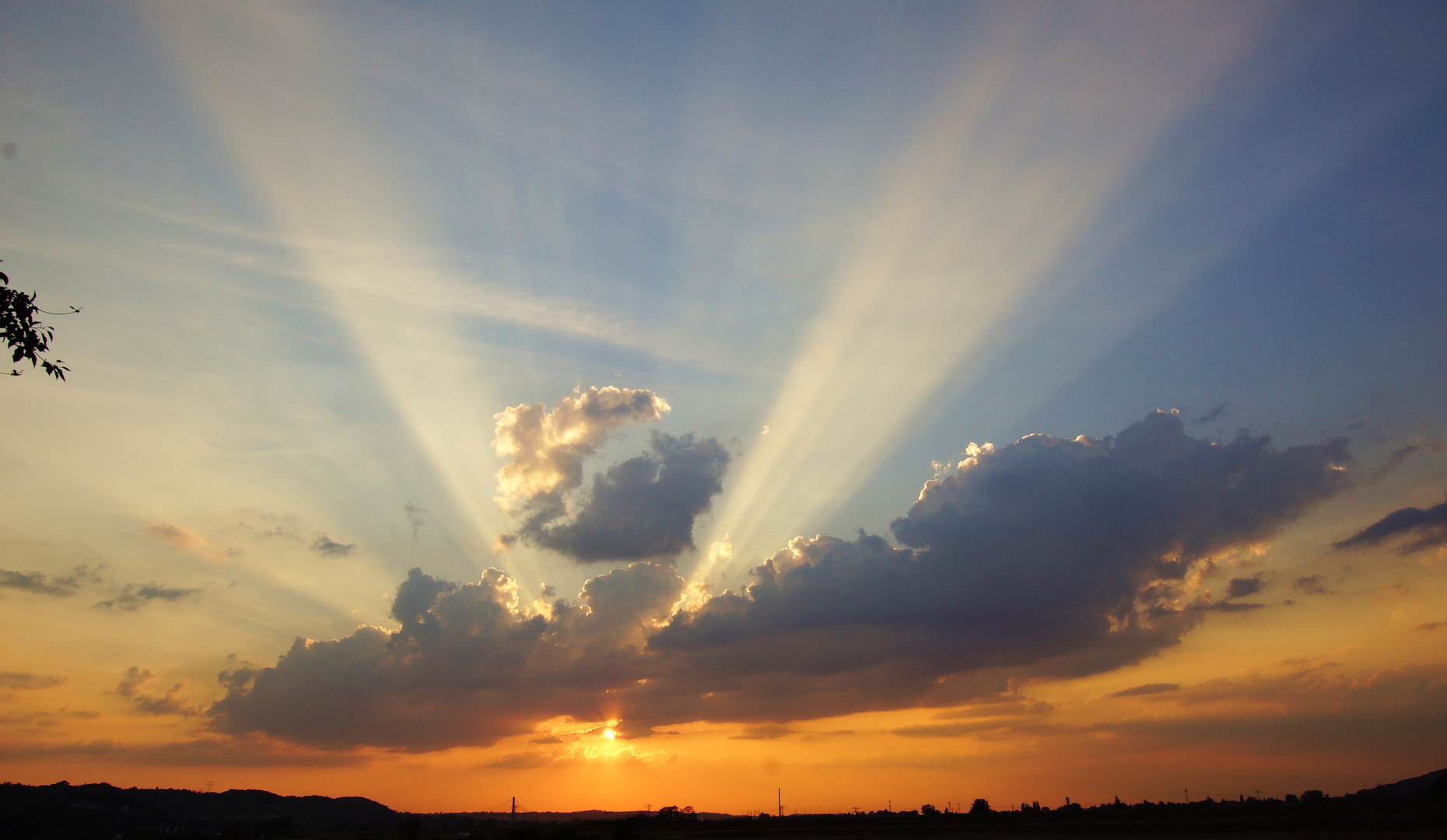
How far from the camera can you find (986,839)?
435 ft

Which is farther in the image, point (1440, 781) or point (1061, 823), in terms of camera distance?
point (1440, 781)

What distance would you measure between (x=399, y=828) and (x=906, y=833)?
385 ft

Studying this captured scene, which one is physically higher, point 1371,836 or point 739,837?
point 1371,836

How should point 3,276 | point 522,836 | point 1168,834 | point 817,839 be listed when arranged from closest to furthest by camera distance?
1. point 3,276
2. point 1168,834
3. point 522,836
4. point 817,839

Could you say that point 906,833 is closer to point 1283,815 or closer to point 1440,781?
point 1283,815

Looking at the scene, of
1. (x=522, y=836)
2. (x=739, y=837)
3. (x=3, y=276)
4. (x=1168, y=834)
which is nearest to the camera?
(x=3, y=276)

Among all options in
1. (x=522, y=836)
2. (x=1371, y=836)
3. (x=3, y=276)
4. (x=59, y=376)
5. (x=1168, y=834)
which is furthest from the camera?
(x=522, y=836)

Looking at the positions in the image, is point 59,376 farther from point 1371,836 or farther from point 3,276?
point 1371,836

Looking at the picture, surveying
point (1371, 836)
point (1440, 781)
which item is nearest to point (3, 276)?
point (1371, 836)

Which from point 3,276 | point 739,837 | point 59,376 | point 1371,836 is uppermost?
point 3,276

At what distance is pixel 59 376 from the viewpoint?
18.1m

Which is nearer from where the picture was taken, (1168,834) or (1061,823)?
(1168,834)

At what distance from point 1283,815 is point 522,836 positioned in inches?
5852

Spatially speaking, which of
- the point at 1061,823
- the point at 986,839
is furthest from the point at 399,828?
the point at 1061,823
